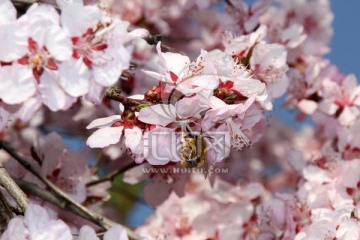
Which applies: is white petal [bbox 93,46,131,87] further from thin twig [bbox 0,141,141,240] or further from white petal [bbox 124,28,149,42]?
thin twig [bbox 0,141,141,240]

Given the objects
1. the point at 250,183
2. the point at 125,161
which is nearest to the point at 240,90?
the point at 250,183

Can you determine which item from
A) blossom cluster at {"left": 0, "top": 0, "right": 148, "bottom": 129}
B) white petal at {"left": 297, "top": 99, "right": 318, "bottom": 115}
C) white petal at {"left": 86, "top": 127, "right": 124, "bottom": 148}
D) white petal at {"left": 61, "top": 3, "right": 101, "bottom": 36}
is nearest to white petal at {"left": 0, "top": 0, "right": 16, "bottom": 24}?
blossom cluster at {"left": 0, "top": 0, "right": 148, "bottom": 129}

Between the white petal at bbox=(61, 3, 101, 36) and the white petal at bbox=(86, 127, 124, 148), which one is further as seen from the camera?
the white petal at bbox=(86, 127, 124, 148)

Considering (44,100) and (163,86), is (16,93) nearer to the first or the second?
(44,100)

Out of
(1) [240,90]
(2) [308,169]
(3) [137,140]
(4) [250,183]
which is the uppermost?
(1) [240,90]

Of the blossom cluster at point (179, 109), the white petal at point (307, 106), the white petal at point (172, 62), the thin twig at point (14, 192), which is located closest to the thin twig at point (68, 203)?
the blossom cluster at point (179, 109)

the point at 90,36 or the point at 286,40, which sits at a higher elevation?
the point at 90,36

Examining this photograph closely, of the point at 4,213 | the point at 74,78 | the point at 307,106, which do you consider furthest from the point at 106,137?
the point at 307,106
